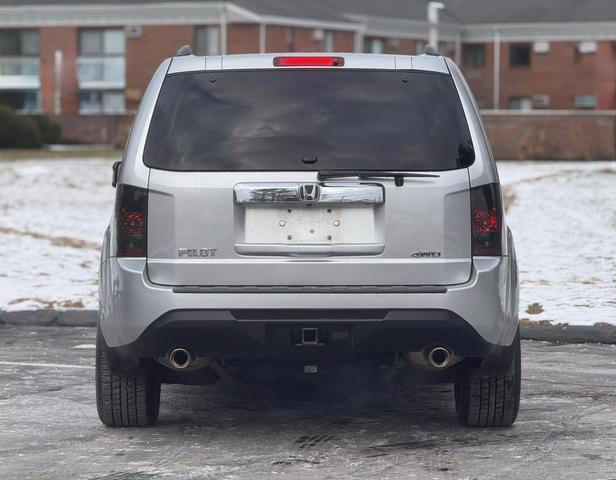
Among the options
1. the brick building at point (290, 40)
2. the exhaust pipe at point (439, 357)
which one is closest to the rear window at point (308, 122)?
the exhaust pipe at point (439, 357)

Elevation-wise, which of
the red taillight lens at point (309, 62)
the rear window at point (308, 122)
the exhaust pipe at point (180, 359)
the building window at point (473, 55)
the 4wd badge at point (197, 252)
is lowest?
the exhaust pipe at point (180, 359)

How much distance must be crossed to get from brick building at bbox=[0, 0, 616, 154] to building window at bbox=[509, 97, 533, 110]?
7 centimetres

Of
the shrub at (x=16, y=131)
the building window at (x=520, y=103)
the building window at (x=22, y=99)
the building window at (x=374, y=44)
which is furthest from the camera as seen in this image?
the building window at (x=520, y=103)

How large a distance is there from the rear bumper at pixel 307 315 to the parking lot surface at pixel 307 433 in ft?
1.71

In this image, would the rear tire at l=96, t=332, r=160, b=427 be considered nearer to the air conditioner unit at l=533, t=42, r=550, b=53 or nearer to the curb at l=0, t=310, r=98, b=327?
the curb at l=0, t=310, r=98, b=327

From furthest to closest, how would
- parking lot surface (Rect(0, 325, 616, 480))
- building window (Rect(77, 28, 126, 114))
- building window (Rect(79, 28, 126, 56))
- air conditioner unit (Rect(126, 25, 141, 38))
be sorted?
building window (Rect(77, 28, 126, 114)) < building window (Rect(79, 28, 126, 56)) < air conditioner unit (Rect(126, 25, 141, 38)) < parking lot surface (Rect(0, 325, 616, 480))

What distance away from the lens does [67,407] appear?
342 inches

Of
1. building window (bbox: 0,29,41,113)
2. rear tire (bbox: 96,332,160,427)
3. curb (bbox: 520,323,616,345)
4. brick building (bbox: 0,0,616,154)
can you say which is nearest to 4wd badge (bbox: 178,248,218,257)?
rear tire (bbox: 96,332,160,427)

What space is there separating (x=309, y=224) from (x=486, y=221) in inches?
32.1

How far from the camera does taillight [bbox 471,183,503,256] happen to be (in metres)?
7.18

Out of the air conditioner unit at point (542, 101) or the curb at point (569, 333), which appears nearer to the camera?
the curb at point (569, 333)

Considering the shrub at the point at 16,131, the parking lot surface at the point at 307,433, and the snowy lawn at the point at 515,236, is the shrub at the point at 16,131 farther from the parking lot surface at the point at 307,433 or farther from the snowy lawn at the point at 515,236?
the parking lot surface at the point at 307,433

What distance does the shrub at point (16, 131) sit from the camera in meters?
49.7


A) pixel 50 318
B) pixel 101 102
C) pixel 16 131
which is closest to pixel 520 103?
pixel 101 102
